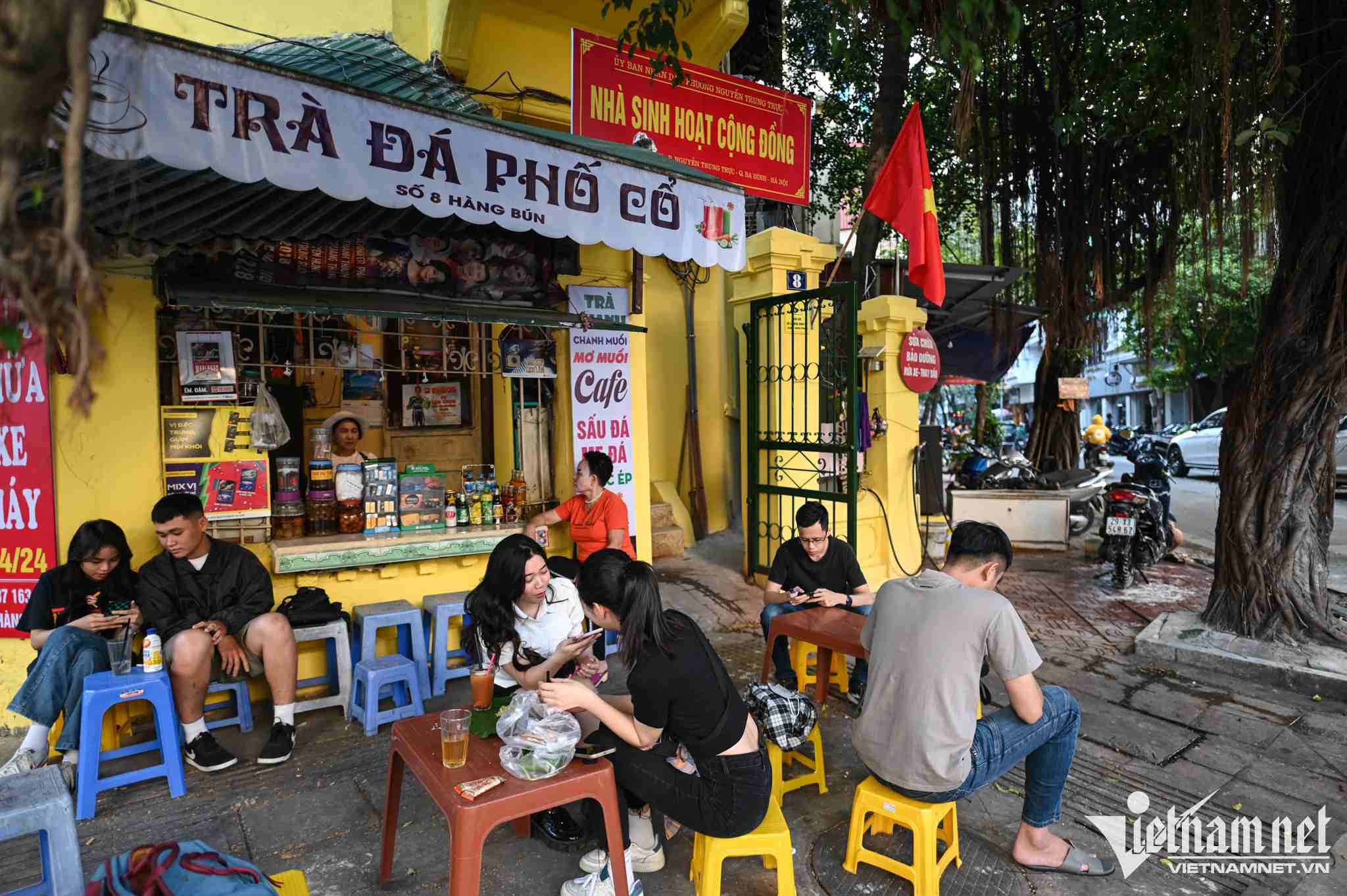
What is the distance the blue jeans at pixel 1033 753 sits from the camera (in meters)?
2.52

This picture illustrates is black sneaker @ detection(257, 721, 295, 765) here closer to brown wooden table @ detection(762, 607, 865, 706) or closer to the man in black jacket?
the man in black jacket

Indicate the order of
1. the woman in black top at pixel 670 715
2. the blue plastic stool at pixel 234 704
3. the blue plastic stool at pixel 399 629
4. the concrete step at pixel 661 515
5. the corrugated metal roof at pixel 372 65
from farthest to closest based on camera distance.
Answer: the concrete step at pixel 661 515, the corrugated metal roof at pixel 372 65, the blue plastic stool at pixel 399 629, the blue plastic stool at pixel 234 704, the woman in black top at pixel 670 715

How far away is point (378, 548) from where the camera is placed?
14.8ft

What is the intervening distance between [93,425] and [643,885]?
137 inches

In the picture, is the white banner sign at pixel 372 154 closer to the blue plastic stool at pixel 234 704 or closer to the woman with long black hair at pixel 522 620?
the woman with long black hair at pixel 522 620

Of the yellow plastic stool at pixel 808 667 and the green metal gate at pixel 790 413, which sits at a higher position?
the green metal gate at pixel 790 413

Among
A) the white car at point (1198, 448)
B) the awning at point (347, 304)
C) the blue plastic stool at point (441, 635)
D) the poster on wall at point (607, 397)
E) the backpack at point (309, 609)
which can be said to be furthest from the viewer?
the white car at point (1198, 448)

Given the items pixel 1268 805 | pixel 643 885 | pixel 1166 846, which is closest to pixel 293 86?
pixel 643 885

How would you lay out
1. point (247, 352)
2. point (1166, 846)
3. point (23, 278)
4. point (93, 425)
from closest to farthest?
point (23, 278) → point (1166, 846) → point (93, 425) → point (247, 352)

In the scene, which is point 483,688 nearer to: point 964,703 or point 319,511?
point 964,703

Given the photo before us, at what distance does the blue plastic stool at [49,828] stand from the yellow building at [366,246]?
53.6 inches

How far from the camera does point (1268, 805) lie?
3.19 metres

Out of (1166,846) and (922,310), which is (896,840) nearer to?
(1166,846)

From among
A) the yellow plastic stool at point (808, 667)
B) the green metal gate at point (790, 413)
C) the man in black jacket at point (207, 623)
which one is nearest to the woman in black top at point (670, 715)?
the yellow plastic stool at point (808, 667)
